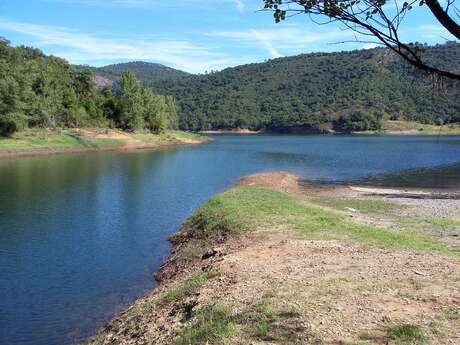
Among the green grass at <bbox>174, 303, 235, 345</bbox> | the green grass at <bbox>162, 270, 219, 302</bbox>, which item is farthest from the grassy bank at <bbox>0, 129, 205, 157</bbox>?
the green grass at <bbox>174, 303, 235, 345</bbox>

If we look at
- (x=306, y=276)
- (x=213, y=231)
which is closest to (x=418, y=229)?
(x=213, y=231)

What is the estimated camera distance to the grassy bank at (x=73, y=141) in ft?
280

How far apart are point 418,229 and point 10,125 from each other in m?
79.1

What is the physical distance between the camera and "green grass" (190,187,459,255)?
1878 centimetres

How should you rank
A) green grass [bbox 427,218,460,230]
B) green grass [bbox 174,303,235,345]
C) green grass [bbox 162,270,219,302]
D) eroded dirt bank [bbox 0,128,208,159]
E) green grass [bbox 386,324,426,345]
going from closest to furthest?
green grass [bbox 386,324,426,345] < green grass [bbox 174,303,235,345] < green grass [bbox 162,270,219,302] < green grass [bbox 427,218,460,230] < eroded dirt bank [bbox 0,128,208,159]

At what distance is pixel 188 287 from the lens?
47.9 ft

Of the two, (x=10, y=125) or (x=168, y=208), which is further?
(x=10, y=125)

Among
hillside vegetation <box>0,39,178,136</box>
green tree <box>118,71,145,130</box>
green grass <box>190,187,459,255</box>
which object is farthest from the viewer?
green tree <box>118,71,145,130</box>

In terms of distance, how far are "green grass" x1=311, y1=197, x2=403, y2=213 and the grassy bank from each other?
61355 mm

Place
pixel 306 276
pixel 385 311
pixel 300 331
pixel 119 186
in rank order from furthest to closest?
pixel 119 186
pixel 306 276
pixel 385 311
pixel 300 331

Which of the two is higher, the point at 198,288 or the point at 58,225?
the point at 198,288

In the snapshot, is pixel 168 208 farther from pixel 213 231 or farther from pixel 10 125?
pixel 10 125

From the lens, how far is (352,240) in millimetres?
18312

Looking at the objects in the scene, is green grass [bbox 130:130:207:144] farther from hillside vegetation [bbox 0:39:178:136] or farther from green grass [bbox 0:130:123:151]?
green grass [bbox 0:130:123:151]
